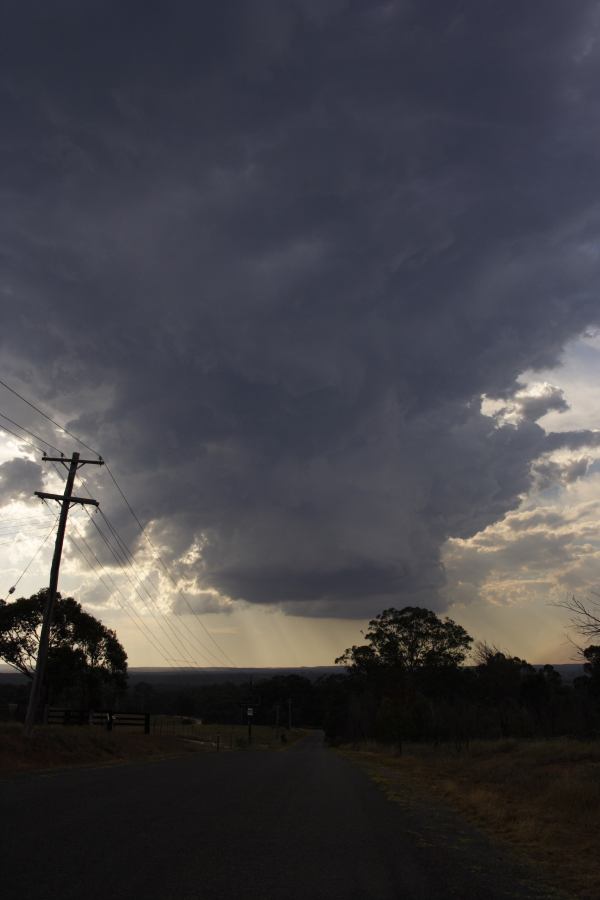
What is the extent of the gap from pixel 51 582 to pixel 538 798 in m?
19.0

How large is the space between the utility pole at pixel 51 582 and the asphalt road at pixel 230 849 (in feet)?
37.2

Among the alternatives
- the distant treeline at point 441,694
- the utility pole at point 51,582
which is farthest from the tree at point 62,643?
the utility pole at point 51,582

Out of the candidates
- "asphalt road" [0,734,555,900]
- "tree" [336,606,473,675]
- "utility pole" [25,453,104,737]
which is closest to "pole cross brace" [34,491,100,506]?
"utility pole" [25,453,104,737]

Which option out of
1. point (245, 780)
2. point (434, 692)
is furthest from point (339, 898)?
point (434, 692)

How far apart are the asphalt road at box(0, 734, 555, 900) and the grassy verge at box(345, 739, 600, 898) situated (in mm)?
762

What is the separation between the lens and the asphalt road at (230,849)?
717 centimetres

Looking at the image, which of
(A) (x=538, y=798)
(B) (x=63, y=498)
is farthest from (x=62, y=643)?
(A) (x=538, y=798)

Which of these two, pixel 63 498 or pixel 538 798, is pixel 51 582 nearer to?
pixel 63 498

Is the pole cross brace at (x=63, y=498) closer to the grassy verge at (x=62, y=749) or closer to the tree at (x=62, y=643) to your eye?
the grassy verge at (x=62, y=749)

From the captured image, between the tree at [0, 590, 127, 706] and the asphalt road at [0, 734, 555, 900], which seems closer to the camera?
the asphalt road at [0, 734, 555, 900]

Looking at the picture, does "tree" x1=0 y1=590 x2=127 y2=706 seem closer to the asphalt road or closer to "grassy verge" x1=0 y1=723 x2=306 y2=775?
"grassy verge" x1=0 y1=723 x2=306 y2=775

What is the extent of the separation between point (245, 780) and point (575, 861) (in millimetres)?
12140

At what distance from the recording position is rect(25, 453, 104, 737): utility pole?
88.4 feet

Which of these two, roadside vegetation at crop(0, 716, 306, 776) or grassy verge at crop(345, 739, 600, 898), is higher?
roadside vegetation at crop(0, 716, 306, 776)
